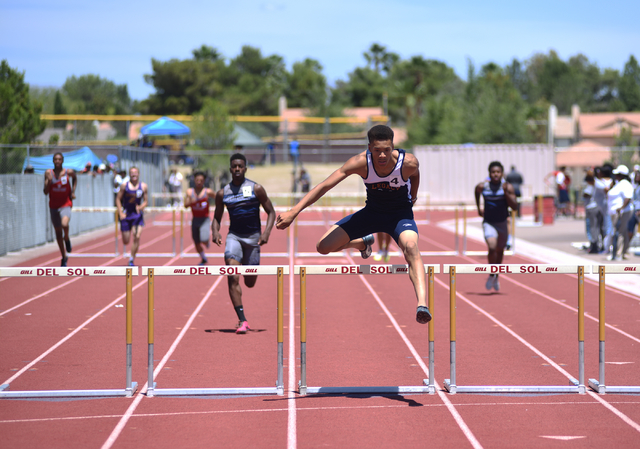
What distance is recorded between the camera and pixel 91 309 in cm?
1162

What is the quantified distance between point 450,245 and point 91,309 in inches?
515

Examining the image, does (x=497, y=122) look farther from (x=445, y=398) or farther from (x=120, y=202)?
(x=445, y=398)

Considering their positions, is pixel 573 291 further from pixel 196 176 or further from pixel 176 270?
pixel 176 270

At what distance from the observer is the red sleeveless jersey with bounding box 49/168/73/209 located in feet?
49.6

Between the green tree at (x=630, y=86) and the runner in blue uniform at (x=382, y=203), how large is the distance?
10471 centimetres

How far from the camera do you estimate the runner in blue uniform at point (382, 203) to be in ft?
21.2

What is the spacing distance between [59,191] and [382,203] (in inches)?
390

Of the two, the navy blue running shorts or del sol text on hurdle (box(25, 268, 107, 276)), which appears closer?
del sol text on hurdle (box(25, 268, 107, 276))

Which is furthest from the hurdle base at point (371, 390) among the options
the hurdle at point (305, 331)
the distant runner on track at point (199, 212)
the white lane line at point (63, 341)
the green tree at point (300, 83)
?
the green tree at point (300, 83)

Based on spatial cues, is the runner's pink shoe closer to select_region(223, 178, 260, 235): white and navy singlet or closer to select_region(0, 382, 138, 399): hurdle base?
select_region(223, 178, 260, 235): white and navy singlet

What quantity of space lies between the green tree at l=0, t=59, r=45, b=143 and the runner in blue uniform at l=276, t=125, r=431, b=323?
2187cm

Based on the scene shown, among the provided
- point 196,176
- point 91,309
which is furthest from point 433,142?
point 91,309

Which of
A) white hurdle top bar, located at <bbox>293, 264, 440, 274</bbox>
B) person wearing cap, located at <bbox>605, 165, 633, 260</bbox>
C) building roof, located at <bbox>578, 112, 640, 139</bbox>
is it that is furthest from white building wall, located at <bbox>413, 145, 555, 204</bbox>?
building roof, located at <bbox>578, 112, 640, 139</bbox>

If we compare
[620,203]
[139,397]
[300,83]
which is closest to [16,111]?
[620,203]
